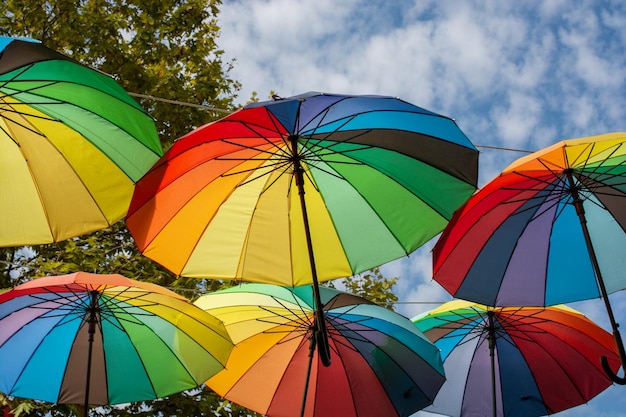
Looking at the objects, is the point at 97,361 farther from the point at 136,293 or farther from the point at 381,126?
the point at 381,126

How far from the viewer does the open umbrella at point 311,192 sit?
153 inches

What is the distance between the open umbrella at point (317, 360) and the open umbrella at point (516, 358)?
78 centimetres

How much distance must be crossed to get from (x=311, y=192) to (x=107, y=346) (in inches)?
77.6

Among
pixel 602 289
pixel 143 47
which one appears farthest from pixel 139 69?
pixel 602 289

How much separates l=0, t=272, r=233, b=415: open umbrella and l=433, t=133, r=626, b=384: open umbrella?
5.42 ft

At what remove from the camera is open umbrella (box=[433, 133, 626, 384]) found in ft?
14.3

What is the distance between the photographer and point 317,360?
556 centimetres

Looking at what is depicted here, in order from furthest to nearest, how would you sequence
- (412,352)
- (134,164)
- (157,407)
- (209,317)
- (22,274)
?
(22,274), (157,407), (412,352), (209,317), (134,164)

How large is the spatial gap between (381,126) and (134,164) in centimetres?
131

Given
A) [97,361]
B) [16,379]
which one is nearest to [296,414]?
[97,361]

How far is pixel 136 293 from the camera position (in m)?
4.77

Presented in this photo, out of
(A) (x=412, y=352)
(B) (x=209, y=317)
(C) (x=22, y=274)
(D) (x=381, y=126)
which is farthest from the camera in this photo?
(C) (x=22, y=274)

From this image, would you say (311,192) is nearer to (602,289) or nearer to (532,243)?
(532,243)

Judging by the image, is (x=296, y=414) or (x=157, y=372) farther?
(x=296, y=414)
